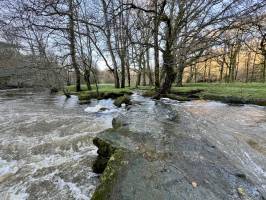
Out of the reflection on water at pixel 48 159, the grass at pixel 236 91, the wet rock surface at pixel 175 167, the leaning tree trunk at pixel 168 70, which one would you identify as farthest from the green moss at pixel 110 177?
the grass at pixel 236 91

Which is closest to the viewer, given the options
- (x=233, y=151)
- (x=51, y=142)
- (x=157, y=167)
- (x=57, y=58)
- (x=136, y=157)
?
(x=157, y=167)

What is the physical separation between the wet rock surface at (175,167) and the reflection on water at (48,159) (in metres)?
0.71

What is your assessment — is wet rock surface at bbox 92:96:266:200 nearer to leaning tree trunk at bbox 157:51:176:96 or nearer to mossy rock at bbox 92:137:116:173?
mossy rock at bbox 92:137:116:173

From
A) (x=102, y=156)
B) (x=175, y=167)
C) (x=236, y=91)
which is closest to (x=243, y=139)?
(x=175, y=167)

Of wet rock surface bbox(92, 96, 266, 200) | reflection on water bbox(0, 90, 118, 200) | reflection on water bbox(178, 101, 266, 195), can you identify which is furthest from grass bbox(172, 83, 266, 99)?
wet rock surface bbox(92, 96, 266, 200)

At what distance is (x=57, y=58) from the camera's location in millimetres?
13312

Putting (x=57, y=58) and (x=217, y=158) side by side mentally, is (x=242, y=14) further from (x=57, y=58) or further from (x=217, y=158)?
(x=57, y=58)

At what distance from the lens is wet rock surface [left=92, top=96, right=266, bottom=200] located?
2383 millimetres

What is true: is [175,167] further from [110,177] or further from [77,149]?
[77,149]

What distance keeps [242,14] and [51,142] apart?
8.97 metres

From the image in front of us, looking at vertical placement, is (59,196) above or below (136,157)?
below

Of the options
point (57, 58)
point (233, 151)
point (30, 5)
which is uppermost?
point (30, 5)

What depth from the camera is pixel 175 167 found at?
113 inches

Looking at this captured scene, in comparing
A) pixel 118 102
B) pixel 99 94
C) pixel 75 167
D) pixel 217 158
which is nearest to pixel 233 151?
pixel 217 158
